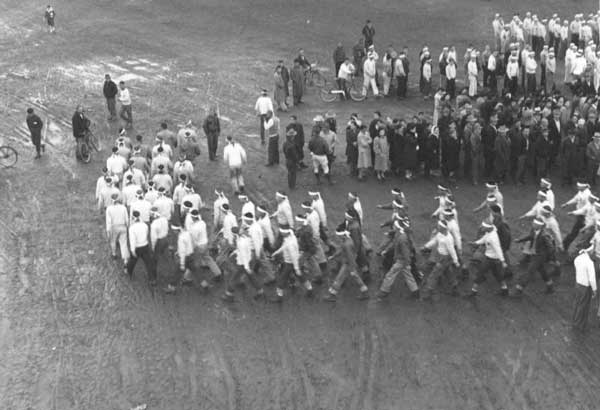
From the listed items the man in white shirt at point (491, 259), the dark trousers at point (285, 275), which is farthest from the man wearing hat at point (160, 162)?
the man in white shirt at point (491, 259)

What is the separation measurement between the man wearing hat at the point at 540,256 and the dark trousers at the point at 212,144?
34.4ft

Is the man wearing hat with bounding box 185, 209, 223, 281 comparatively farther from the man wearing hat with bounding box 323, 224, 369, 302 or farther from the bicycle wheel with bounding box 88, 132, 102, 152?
the bicycle wheel with bounding box 88, 132, 102, 152

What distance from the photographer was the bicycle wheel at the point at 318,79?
2884cm

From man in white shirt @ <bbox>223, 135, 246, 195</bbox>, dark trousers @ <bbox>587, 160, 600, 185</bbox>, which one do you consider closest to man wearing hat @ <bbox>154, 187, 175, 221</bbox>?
man in white shirt @ <bbox>223, 135, 246, 195</bbox>

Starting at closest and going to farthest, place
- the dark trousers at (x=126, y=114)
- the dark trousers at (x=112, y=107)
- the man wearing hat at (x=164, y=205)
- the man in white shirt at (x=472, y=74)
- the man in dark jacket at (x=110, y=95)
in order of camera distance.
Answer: the man wearing hat at (x=164, y=205), the dark trousers at (x=126, y=114), the man in dark jacket at (x=110, y=95), the dark trousers at (x=112, y=107), the man in white shirt at (x=472, y=74)

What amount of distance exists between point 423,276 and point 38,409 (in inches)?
321

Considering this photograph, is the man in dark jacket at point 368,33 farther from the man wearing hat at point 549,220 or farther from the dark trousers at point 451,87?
the man wearing hat at point 549,220

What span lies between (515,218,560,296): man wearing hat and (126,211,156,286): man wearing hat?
7849mm

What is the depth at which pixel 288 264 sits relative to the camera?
1481 centimetres

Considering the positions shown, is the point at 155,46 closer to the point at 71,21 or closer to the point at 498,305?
the point at 71,21

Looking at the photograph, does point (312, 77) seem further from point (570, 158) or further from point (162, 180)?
point (162, 180)

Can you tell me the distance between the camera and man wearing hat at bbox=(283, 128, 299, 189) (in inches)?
772

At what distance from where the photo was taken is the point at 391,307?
14773 mm

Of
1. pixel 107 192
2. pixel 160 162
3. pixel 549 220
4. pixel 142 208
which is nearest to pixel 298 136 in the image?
pixel 160 162
